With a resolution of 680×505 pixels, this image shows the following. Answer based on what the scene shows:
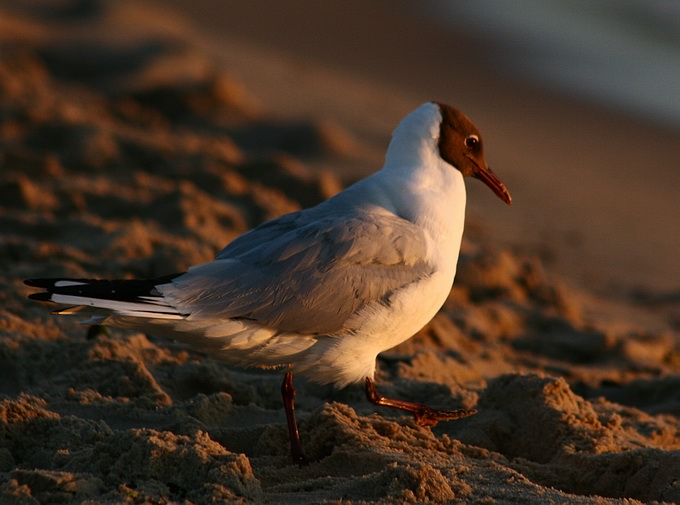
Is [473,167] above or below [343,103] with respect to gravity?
below

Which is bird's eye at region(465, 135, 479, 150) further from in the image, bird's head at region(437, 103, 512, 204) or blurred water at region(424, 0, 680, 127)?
blurred water at region(424, 0, 680, 127)

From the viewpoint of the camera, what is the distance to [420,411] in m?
4.59

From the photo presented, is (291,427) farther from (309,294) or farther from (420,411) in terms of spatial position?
(420,411)

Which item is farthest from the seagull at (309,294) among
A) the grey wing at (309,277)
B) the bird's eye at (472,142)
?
the bird's eye at (472,142)

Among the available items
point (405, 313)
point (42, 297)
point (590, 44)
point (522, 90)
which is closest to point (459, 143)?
point (405, 313)

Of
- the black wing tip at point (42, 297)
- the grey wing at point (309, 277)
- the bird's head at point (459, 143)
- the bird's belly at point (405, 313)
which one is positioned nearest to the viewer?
the black wing tip at point (42, 297)

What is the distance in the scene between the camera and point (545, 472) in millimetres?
4145

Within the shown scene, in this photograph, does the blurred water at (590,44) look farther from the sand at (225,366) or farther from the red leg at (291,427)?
the red leg at (291,427)

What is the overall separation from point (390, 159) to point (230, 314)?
1.32 m

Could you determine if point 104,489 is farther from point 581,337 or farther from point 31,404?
point 581,337

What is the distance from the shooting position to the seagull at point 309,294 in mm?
4078

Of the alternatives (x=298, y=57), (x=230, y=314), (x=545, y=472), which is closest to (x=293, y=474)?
(x=230, y=314)

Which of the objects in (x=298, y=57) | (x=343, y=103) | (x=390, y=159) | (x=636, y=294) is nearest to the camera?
(x=390, y=159)

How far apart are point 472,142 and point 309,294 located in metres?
1.43
